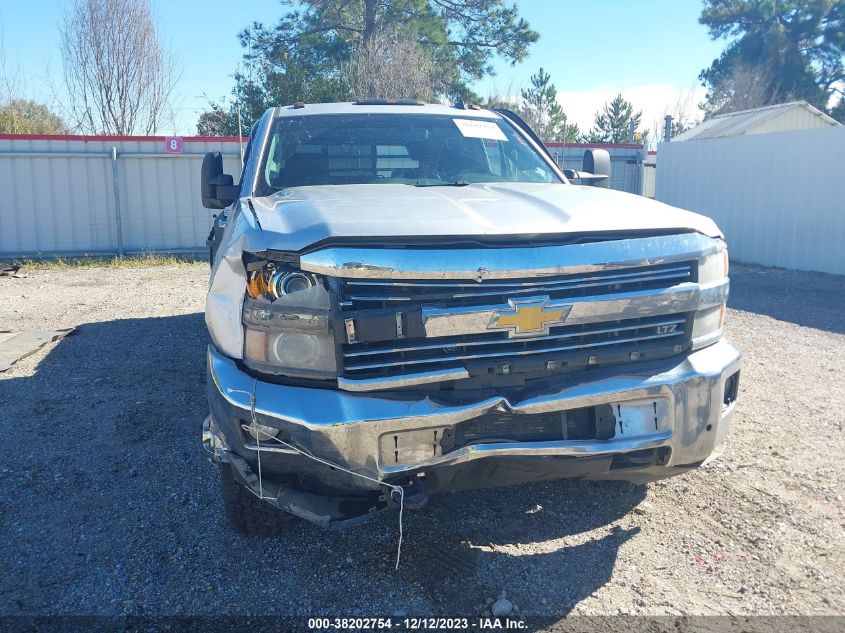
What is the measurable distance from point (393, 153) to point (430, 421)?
2.18 metres

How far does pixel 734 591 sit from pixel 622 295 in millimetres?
1279

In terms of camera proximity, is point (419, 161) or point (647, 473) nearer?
point (647, 473)

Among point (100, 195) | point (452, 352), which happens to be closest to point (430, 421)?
point (452, 352)

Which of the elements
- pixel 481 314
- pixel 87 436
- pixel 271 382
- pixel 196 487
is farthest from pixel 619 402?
pixel 87 436

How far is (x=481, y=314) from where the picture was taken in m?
2.64

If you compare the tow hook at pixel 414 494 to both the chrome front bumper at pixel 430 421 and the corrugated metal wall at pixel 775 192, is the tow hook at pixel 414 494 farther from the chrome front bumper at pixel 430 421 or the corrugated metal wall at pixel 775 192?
the corrugated metal wall at pixel 775 192

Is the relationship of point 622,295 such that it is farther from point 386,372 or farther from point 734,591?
point 734,591

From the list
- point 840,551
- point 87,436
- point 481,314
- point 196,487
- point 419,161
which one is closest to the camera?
point 481,314

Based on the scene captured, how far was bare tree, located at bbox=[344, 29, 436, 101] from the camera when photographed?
20.1 meters

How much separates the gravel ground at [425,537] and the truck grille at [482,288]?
118cm

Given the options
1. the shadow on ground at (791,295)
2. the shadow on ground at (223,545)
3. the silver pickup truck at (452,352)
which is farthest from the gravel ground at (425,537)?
the shadow on ground at (791,295)

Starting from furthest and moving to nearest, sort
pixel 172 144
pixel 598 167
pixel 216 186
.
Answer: pixel 172 144, pixel 598 167, pixel 216 186

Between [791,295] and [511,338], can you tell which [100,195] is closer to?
[791,295]

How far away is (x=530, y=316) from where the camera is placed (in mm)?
2701
